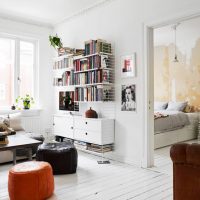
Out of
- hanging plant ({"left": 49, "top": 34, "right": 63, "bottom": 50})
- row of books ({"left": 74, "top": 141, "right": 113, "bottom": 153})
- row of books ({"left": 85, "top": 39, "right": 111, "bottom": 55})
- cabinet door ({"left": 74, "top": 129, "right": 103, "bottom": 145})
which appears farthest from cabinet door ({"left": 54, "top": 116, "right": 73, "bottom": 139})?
hanging plant ({"left": 49, "top": 34, "right": 63, "bottom": 50})

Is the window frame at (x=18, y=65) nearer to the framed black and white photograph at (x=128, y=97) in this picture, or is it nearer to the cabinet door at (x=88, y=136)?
the cabinet door at (x=88, y=136)

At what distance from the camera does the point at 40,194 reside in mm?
2602

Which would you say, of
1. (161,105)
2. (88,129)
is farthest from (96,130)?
(161,105)

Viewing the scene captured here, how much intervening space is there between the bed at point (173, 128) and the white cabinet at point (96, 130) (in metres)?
1.29

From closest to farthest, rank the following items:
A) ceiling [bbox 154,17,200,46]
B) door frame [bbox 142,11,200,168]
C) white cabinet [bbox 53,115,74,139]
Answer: door frame [bbox 142,11,200,168]
white cabinet [bbox 53,115,74,139]
ceiling [bbox 154,17,200,46]

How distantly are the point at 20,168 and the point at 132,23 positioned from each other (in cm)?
280

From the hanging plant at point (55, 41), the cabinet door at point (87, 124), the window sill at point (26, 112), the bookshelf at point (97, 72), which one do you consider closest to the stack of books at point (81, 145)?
the cabinet door at point (87, 124)

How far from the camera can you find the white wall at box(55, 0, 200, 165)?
364 centimetres

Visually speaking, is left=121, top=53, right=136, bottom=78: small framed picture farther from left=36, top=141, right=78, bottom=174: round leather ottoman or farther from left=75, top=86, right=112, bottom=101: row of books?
left=36, top=141, right=78, bottom=174: round leather ottoman

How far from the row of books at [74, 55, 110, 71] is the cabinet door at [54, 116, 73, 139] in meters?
1.06

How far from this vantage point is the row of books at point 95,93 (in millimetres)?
4250

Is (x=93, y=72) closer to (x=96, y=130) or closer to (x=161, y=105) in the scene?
(x=96, y=130)

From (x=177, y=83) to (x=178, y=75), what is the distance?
0.24 m

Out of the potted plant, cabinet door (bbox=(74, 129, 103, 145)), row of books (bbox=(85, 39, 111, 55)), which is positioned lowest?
cabinet door (bbox=(74, 129, 103, 145))
